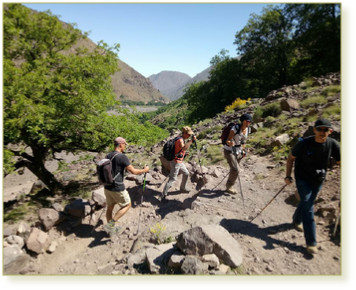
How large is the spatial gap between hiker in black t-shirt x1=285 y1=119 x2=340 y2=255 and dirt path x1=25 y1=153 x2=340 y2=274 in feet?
1.33

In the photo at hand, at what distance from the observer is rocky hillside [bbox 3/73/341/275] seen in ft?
12.1

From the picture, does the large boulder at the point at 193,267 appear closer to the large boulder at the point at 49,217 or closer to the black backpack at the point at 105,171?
the black backpack at the point at 105,171

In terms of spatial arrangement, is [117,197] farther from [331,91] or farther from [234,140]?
[331,91]

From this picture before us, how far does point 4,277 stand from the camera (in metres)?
3.59

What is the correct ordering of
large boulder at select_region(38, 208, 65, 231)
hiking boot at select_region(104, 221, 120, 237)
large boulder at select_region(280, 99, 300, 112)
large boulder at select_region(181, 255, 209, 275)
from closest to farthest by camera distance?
large boulder at select_region(181, 255, 209, 275)
hiking boot at select_region(104, 221, 120, 237)
large boulder at select_region(38, 208, 65, 231)
large boulder at select_region(280, 99, 300, 112)

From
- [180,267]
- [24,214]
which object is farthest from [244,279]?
[24,214]

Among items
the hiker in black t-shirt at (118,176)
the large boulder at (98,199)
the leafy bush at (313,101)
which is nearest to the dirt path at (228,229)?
the large boulder at (98,199)

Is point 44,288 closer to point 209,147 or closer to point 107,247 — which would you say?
point 107,247

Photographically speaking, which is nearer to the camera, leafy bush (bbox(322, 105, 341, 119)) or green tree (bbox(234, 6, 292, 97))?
leafy bush (bbox(322, 105, 341, 119))

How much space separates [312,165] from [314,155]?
0.19m

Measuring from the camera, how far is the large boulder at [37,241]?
467 centimetres

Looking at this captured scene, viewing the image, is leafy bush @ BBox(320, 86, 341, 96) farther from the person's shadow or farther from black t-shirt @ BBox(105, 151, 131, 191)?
black t-shirt @ BBox(105, 151, 131, 191)

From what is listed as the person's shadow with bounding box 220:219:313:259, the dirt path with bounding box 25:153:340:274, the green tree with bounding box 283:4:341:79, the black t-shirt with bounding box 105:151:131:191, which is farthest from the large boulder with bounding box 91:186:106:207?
the green tree with bounding box 283:4:341:79

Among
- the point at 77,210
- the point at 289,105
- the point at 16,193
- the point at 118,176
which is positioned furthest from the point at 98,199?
the point at 289,105
